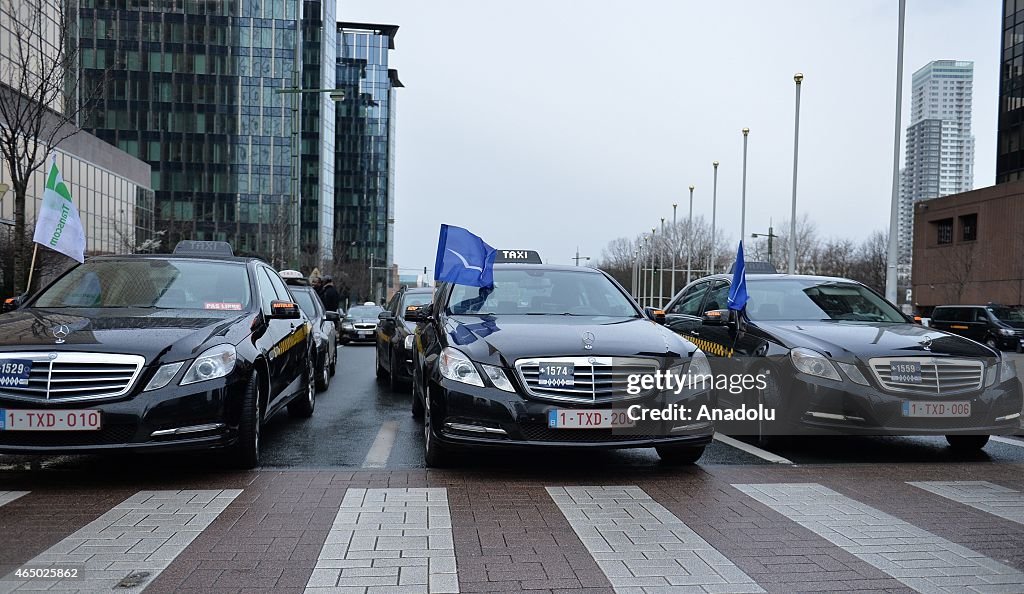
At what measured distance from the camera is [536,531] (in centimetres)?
464

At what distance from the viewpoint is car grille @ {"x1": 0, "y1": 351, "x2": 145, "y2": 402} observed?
5.39 metres

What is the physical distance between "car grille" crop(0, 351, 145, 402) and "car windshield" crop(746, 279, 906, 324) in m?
5.54

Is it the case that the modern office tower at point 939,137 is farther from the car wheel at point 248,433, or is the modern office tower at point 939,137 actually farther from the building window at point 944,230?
the car wheel at point 248,433

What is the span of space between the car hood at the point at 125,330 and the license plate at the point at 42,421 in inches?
16.7

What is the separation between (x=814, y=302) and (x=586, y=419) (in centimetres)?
381

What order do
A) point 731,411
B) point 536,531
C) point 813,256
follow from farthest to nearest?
point 813,256, point 731,411, point 536,531

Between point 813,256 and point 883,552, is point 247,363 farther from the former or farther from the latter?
point 813,256

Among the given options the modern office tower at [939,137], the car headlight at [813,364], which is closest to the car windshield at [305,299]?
the car headlight at [813,364]

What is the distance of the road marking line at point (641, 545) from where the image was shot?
3803 mm

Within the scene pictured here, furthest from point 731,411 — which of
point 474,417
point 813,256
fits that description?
point 813,256

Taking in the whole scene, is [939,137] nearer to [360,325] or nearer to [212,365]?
[360,325]

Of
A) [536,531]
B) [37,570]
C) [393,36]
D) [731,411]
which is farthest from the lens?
[393,36]

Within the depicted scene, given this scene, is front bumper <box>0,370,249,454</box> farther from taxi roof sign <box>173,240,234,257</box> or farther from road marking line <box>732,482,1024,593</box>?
road marking line <box>732,482,1024,593</box>

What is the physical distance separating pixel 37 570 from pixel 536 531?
2.39 metres
